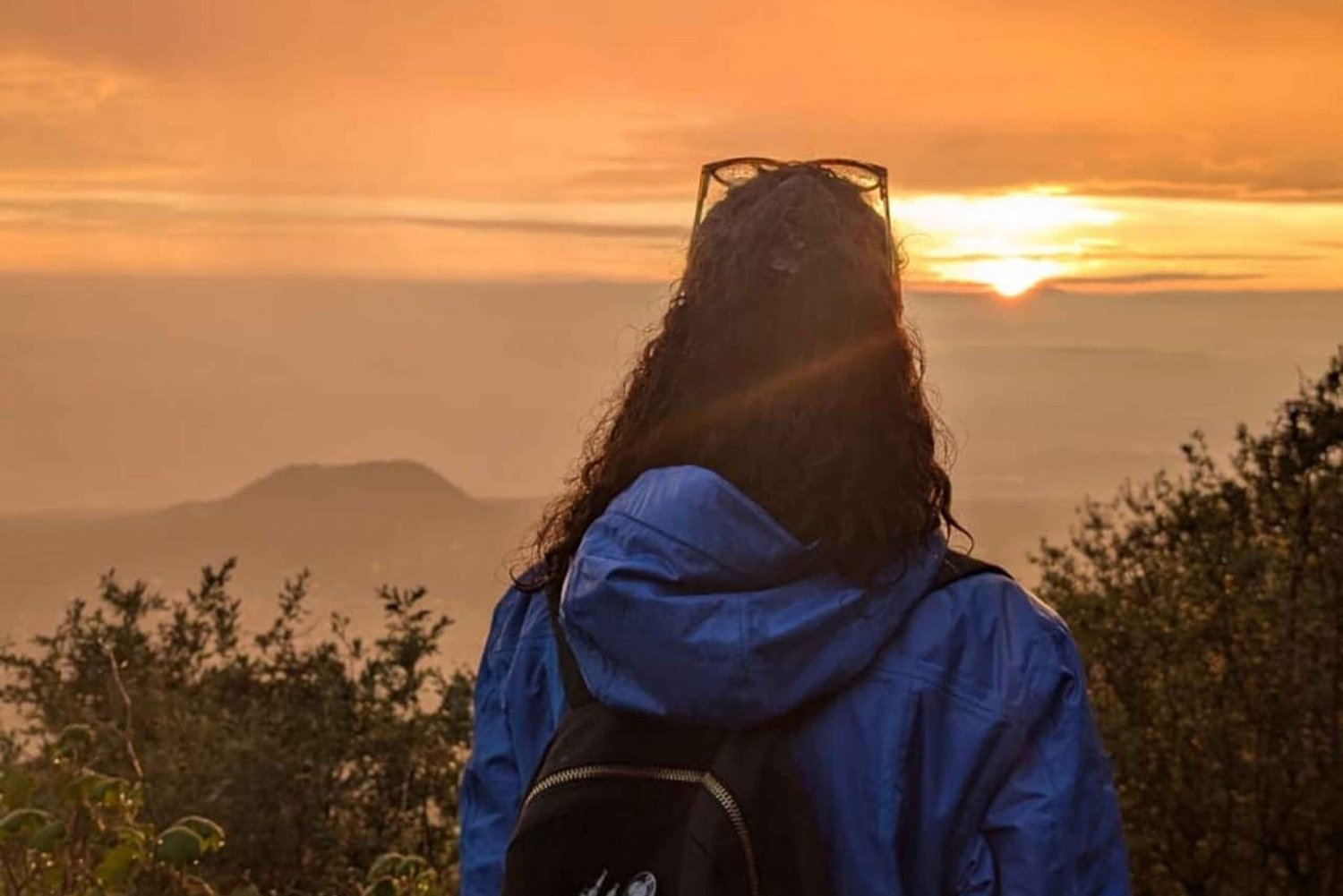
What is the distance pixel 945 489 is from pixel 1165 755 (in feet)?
11.0

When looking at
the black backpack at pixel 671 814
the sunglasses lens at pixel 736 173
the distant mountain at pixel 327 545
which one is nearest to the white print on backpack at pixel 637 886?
the black backpack at pixel 671 814

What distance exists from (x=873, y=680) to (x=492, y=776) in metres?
0.63

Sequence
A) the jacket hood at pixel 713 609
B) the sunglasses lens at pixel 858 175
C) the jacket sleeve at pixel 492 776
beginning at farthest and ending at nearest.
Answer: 1. the jacket sleeve at pixel 492 776
2. the sunglasses lens at pixel 858 175
3. the jacket hood at pixel 713 609

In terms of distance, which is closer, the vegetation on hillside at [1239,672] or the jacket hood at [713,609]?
the jacket hood at [713,609]

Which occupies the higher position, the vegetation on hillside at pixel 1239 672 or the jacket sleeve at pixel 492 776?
the jacket sleeve at pixel 492 776

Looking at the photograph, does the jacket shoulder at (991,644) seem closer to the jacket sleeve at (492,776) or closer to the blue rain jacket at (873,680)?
the blue rain jacket at (873,680)

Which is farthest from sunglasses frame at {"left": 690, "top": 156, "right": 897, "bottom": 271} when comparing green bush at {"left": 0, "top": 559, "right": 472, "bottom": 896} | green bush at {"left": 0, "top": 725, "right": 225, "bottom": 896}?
green bush at {"left": 0, "top": 559, "right": 472, "bottom": 896}

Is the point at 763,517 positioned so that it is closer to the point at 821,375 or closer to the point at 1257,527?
the point at 821,375

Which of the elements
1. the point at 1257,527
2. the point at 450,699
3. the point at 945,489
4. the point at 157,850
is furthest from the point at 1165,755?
the point at 945,489

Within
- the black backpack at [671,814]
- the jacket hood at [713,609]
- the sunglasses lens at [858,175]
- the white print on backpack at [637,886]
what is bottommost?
the white print on backpack at [637,886]

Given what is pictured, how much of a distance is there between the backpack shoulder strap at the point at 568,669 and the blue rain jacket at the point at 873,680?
0.07 meters

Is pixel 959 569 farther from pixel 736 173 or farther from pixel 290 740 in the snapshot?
pixel 290 740

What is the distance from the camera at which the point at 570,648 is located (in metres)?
2.54

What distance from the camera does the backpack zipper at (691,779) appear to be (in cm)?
238
